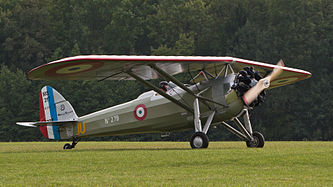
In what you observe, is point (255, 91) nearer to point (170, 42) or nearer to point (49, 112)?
point (49, 112)

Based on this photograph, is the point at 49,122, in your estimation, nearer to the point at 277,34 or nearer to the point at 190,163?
the point at 190,163

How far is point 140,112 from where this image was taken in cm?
1959

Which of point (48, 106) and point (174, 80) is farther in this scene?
point (48, 106)

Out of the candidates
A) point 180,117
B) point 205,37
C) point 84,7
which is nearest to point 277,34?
point 205,37

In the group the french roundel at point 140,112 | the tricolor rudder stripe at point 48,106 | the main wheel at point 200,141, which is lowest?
the main wheel at point 200,141

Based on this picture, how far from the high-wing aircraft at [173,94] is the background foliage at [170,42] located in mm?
28374

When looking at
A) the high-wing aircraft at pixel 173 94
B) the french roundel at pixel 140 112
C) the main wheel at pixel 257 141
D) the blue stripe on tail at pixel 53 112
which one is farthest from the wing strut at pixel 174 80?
the blue stripe on tail at pixel 53 112

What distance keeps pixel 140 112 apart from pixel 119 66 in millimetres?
3274

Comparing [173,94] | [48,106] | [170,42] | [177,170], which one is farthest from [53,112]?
[170,42]

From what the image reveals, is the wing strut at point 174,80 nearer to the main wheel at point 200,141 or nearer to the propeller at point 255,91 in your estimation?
the main wheel at point 200,141

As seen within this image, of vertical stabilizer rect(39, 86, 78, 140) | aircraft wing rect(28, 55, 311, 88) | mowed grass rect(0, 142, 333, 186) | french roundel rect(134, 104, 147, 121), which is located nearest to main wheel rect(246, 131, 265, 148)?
aircraft wing rect(28, 55, 311, 88)

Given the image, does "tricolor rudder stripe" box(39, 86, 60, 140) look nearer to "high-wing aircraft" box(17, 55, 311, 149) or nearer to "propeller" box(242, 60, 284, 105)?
"high-wing aircraft" box(17, 55, 311, 149)

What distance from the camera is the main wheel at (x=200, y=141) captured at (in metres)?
16.6

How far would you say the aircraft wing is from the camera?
50.9 feet
